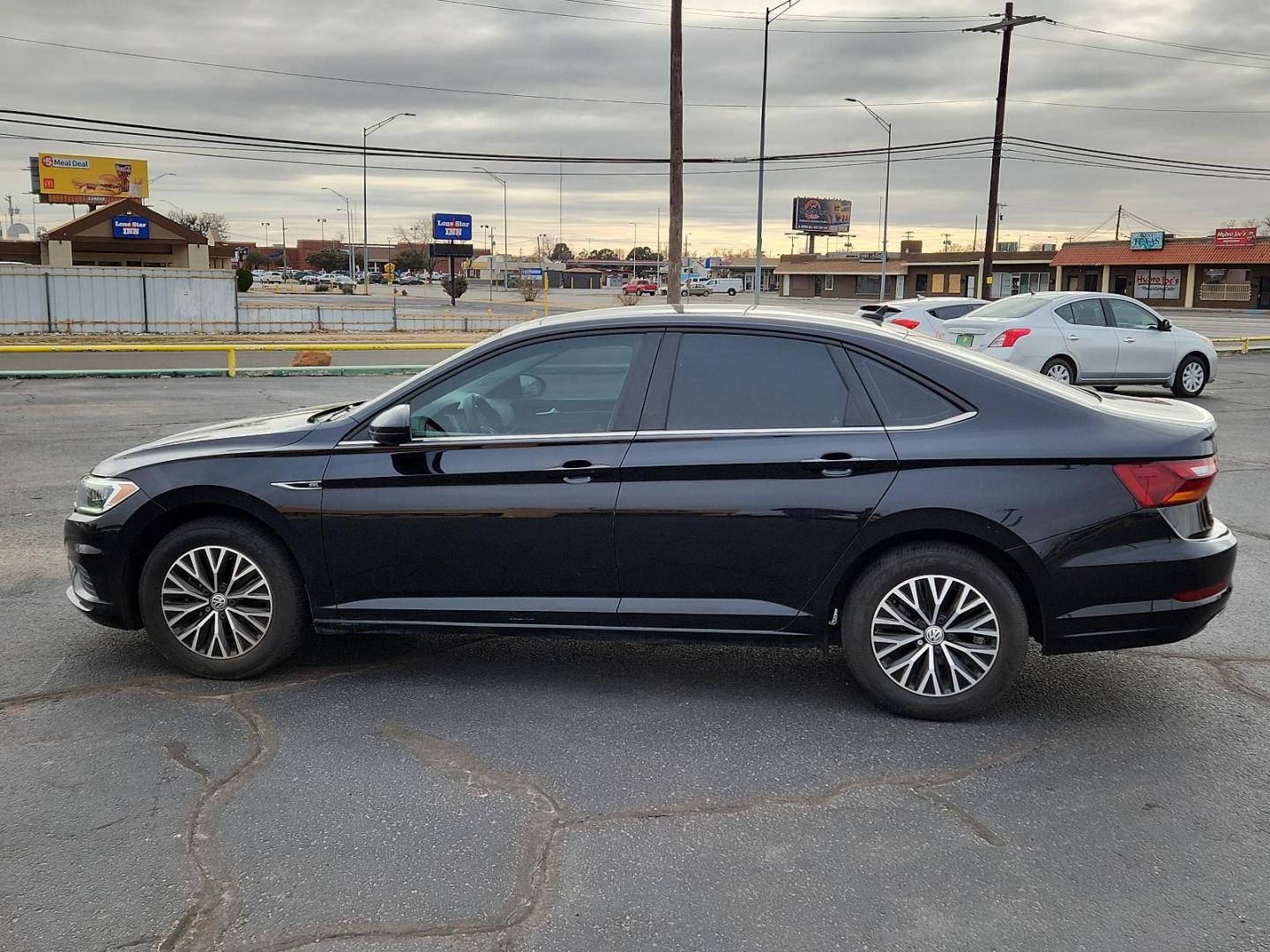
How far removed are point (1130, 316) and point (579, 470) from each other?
15.1 metres

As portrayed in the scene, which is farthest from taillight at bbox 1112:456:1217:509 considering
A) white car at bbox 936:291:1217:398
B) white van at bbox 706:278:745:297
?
white van at bbox 706:278:745:297

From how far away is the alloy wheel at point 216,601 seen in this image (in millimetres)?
4902

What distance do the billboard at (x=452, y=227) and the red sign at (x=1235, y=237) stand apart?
5189 centimetres

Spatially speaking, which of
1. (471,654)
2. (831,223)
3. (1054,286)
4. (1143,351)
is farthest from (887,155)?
(831,223)

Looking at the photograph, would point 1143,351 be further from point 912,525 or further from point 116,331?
point 116,331

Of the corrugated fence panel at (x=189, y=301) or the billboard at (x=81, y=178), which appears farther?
the billboard at (x=81, y=178)

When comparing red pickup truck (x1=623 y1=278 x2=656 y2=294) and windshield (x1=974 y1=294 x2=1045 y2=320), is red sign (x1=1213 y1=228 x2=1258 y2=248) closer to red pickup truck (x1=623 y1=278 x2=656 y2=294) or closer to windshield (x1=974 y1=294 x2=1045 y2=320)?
Result: red pickup truck (x1=623 y1=278 x2=656 y2=294)

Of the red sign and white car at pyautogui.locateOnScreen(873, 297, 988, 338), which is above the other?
the red sign

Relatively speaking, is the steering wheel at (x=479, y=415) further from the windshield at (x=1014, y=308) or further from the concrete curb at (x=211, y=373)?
the concrete curb at (x=211, y=373)

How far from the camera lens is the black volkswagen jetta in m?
4.46

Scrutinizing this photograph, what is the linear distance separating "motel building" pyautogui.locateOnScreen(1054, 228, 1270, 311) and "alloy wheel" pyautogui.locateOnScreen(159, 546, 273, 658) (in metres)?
73.2

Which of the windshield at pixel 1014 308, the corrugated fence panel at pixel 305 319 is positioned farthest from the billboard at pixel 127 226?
the windshield at pixel 1014 308

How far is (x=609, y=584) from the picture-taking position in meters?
4.71

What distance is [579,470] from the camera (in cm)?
468
